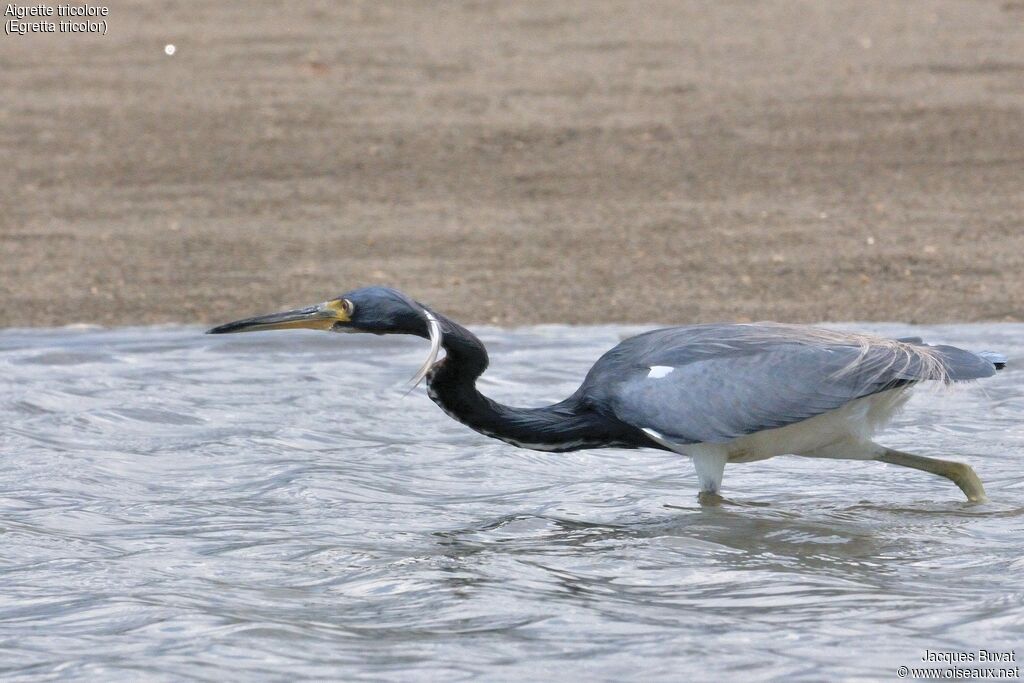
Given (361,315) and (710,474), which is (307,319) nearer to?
(361,315)

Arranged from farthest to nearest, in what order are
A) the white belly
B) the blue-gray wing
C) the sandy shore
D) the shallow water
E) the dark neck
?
the sandy shore, the dark neck, the white belly, the blue-gray wing, the shallow water

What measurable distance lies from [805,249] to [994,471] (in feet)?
15.3

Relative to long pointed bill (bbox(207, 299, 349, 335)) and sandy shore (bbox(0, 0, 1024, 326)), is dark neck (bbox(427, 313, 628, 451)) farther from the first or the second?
sandy shore (bbox(0, 0, 1024, 326))

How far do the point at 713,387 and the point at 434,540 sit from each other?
132cm

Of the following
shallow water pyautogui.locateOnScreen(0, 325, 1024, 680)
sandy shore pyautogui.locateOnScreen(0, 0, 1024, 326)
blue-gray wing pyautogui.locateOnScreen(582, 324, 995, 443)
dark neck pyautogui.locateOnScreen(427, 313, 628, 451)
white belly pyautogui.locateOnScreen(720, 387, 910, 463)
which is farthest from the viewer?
sandy shore pyautogui.locateOnScreen(0, 0, 1024, 326)

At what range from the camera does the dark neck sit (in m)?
7.20

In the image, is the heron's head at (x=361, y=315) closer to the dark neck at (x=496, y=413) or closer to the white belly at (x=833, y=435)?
the dark neck at (x=496, y=413)

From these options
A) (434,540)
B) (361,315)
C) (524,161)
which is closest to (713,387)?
(434,540)

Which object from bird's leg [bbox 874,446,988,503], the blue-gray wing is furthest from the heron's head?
bird's leg [bbox 874,446,988,503]

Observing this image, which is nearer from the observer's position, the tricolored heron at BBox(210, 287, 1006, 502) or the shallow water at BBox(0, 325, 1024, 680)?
the shallow water at BBox(0, 325, 1024, 680)

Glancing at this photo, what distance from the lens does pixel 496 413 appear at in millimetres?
7363

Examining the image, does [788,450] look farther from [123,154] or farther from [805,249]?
[123,154]

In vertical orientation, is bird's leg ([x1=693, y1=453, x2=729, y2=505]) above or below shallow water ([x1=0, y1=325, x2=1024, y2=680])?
above

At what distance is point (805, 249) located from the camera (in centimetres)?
1216
